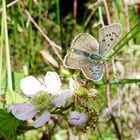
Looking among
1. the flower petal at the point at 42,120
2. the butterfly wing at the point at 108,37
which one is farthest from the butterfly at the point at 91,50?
the flower petal at the point at 42,120

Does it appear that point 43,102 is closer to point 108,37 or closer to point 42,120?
point 42,120

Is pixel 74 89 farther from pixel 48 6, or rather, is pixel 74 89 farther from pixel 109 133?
pixel 48 6

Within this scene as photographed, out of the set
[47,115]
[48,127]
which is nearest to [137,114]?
[48,127]

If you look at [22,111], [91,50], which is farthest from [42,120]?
[91,50]

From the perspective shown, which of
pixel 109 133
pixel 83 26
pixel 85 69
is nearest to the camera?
pixel 85 69

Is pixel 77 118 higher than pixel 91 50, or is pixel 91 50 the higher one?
pixel 91 50

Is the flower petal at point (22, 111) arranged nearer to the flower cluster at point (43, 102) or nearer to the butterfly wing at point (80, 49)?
the flower cluster at point (43, 102)
